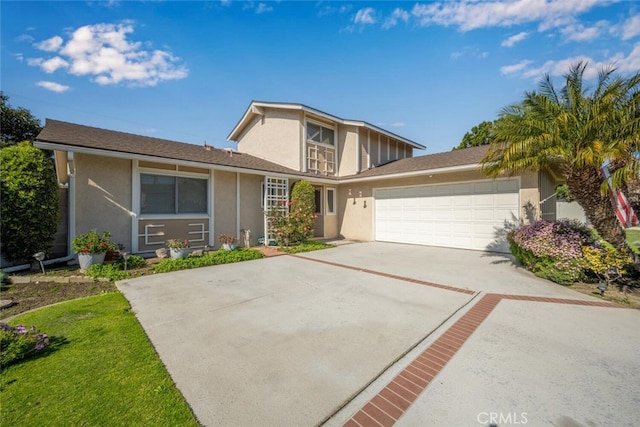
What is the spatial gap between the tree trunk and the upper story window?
1084 cm

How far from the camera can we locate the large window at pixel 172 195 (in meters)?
8.85

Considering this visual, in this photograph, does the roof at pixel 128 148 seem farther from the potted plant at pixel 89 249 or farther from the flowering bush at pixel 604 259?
the flowering bush at pixel 604 259

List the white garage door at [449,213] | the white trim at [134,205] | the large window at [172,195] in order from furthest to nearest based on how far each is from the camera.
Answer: the white garage door at [449,213] < the large window at [172,195] < the white trim at [134,205]

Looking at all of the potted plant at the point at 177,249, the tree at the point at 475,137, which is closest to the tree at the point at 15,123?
the potted plant at the point at 177,249

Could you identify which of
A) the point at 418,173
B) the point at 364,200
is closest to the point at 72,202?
the point at 364,200

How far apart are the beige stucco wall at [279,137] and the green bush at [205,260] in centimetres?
609

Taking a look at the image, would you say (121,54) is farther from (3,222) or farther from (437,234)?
(437,234)

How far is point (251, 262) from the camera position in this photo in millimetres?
8266

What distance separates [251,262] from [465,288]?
20.1 feet

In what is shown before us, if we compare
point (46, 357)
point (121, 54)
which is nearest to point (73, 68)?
point (121, 54)

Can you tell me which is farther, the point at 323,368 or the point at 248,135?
the point at 248,135

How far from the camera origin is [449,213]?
10.9 meters

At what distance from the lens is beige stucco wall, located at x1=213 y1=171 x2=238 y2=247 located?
10.4 m

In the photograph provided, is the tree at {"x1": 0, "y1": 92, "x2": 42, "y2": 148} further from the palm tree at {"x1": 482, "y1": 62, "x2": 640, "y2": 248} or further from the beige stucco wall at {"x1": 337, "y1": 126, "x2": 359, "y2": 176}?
the palm tree at {"x1": 482, "y1": 62, "x2": 640, "y2": 248}
